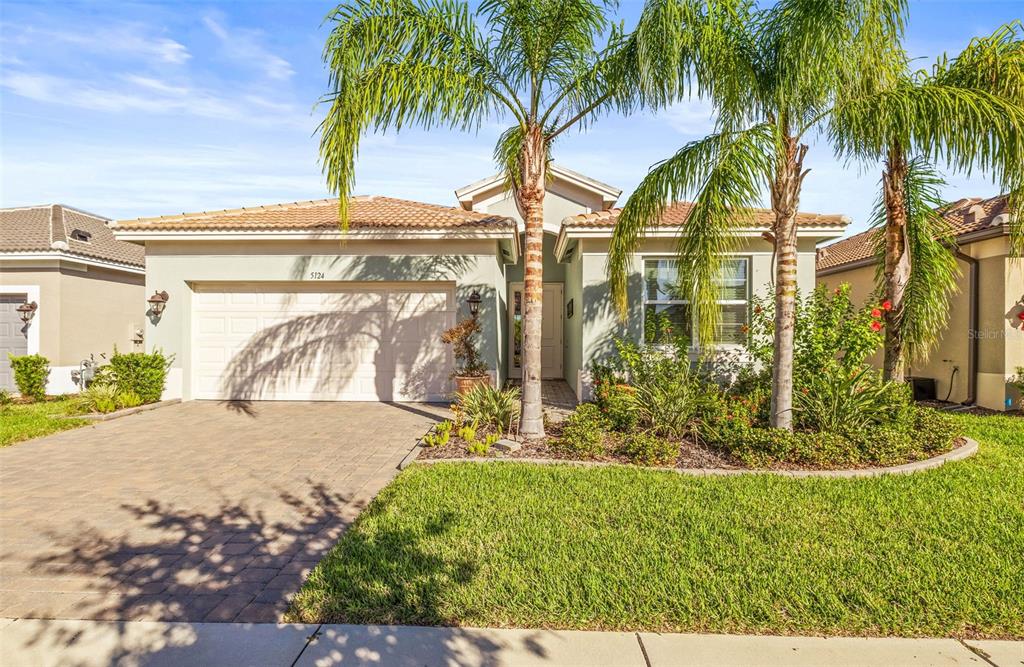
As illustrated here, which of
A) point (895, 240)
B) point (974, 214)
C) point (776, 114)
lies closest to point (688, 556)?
point (776, 114)

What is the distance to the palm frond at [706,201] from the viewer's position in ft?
21.5

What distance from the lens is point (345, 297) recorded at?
11156mm

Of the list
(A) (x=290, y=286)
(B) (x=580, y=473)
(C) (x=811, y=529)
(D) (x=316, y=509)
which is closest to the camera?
(C) (x=811, y=529)

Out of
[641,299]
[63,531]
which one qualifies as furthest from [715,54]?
[63,531]

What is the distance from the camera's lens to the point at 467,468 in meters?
6.12

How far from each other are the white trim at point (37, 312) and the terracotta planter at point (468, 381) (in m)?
9.72

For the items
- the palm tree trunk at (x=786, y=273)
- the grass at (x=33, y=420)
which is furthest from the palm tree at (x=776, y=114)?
the grass at (x=33, y=420)

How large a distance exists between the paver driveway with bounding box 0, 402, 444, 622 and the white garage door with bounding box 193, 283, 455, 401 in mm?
2186

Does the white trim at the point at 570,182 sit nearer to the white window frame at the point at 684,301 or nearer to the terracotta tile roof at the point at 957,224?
the terracotta tile roof at the point at 957,224

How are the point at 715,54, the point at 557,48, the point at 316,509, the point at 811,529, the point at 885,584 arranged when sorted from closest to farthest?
the point at 885,584
the point at 811,529
the point at 316,509
the point at 715,54
the point at 557,48

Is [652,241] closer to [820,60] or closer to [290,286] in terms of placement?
[820,60]

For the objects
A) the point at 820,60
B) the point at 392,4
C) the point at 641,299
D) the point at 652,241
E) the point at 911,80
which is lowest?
the point at 641,299

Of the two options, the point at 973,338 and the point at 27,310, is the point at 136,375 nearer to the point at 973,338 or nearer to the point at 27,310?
the point at 27,310

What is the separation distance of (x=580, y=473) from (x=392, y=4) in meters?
6.16
